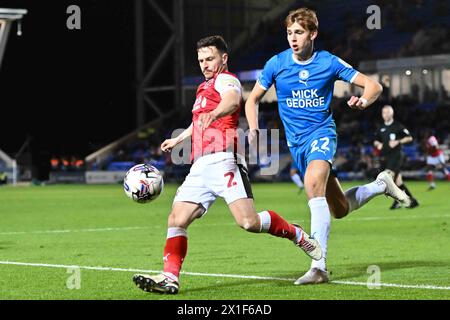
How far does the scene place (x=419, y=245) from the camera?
1327 centimetres

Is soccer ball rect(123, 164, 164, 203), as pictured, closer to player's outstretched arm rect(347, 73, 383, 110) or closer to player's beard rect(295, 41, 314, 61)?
player's beard rect(295, 41, 314, 61)

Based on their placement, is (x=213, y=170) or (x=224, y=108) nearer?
(x=224, y=108)

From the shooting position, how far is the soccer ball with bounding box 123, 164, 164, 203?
9.11m

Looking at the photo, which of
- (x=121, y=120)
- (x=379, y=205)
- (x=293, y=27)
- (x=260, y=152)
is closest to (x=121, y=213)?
(x=379, y=205)

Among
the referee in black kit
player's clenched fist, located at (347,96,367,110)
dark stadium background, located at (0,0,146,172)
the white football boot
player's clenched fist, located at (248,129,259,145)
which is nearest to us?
player's clenched fist, located at (248,129,259,145)

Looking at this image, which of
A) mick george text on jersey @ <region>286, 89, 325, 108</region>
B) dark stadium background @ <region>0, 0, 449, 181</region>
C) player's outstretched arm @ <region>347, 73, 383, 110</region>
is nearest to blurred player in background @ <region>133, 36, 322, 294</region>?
mick george text on jersey @ <region>286, 89, 325, 108</region>

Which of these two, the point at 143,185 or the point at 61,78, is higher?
the point at 61,78

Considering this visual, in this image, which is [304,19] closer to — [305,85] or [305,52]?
[305,52]

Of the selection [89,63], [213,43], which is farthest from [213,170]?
[89,63]

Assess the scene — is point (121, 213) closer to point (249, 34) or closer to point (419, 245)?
point (419, 245)

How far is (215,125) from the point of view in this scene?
8.62 m

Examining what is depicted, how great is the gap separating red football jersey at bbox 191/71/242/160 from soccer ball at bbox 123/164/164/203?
0.61 m

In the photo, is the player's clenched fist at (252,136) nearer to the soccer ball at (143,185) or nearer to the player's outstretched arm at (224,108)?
the player's outstretched arm at (224,108)

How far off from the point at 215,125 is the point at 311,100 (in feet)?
4.23
